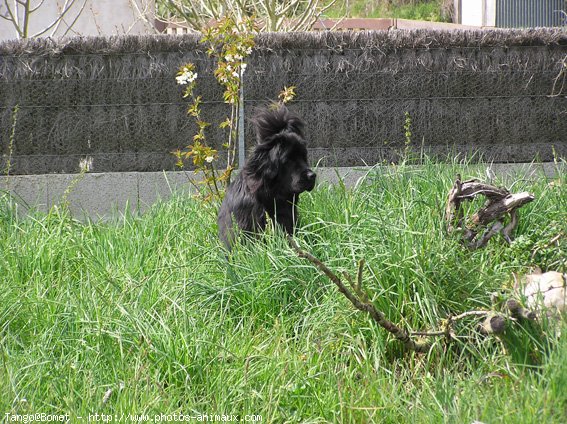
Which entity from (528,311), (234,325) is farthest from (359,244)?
(528,311)

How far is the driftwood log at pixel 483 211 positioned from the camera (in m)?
4.38

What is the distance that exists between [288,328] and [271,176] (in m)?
1.39

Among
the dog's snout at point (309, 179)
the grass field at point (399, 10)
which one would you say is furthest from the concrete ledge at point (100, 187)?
the grass field at point (399, 10)

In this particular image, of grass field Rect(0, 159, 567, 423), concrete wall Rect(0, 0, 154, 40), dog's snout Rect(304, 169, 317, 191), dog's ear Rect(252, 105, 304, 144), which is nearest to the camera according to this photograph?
grass field Rect(0, 159, 567, 423)

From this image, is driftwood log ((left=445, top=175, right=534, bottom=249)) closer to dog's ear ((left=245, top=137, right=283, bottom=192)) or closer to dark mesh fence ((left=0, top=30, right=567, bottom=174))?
dog's ear ((left=245, top=137, right=283, bottom=192))

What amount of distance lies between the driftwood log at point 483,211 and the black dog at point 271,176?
1.06 metres

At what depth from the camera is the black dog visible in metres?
5.19

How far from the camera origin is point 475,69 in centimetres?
730

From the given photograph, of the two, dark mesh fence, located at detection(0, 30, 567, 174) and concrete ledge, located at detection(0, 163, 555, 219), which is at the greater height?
dark mesh fence, located at detection(0, 30, 567, 174)

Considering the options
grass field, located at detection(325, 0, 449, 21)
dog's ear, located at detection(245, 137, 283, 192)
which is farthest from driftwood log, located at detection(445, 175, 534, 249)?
grass field, located at detection(325, 0, 449, 21)

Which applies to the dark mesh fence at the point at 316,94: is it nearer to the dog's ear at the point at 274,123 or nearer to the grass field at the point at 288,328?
the dog's ear at the point at 274,123

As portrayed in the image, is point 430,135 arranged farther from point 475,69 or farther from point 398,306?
point 398,306

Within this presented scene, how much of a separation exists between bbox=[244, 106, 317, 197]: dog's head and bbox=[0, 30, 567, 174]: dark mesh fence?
1.97m

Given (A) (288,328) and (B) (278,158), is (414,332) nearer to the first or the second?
(A) (288,328)
